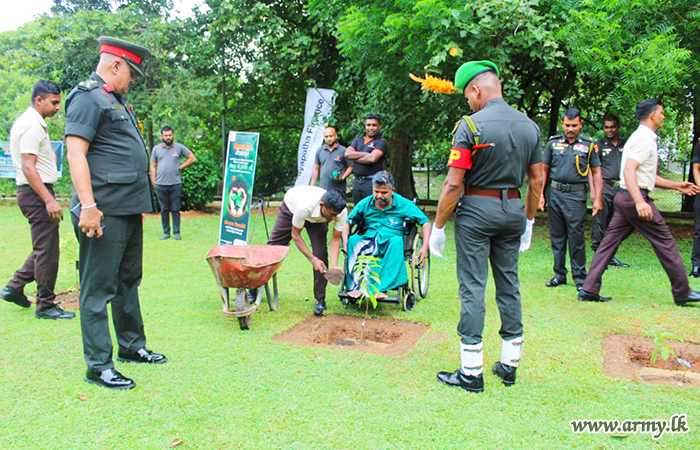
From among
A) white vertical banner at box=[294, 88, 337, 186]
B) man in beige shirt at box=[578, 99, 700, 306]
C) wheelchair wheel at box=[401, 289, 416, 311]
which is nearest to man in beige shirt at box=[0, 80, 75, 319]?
wheelchair wheel at box=[401, 289, 416, 311]

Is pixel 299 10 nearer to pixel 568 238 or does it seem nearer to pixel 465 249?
pixel 568 238

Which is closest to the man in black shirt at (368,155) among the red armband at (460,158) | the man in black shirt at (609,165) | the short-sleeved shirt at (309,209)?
the short-sleeved shirt at (309,209)

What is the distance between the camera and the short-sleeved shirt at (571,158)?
19.9 ft

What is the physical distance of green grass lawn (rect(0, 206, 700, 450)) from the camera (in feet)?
9.36

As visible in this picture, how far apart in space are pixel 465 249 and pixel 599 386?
1.25 meters

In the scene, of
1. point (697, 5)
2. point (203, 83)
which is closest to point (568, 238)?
point (697, 5)

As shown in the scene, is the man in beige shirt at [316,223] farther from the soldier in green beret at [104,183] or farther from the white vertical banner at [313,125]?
the white vertical banner at [313,125]

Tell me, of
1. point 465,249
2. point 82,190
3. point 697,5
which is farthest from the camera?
point 697,5

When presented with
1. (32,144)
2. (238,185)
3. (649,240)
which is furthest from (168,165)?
(649,240)

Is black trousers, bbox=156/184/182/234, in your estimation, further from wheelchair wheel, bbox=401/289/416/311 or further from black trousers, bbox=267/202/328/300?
wheelchair wheel, bbox=401/289/416/311

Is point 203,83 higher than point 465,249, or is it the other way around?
point 203,83

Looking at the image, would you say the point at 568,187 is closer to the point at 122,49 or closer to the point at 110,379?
the point at 122,49

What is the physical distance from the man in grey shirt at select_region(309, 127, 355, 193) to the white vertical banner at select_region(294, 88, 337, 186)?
4.22m

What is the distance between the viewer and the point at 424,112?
35.8 ft
